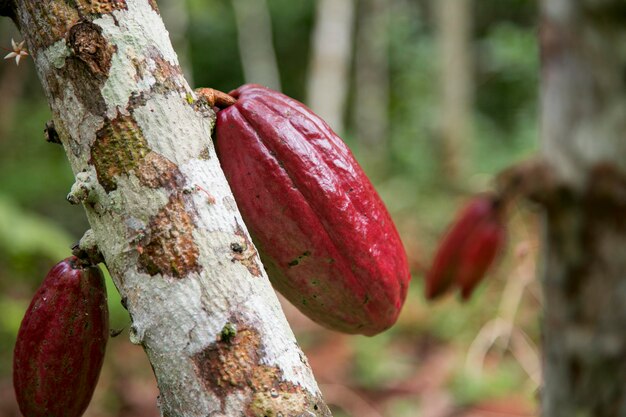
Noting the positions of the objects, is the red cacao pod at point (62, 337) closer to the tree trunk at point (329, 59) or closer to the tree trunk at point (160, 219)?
the tree trunk at point (160, 219)

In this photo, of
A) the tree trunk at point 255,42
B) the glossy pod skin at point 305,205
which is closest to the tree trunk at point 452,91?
the tree trunk at point 255,42

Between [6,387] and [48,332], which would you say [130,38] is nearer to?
[48,332]

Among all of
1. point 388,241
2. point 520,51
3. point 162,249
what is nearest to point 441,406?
point 388,241

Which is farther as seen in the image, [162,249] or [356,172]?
[356,172]

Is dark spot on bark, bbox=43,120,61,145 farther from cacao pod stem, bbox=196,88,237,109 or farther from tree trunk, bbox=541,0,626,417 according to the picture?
tree trunk, bbox=541,0,626,417

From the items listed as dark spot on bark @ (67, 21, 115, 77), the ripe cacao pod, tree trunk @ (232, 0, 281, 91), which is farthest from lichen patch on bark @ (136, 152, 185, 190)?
tree trunk @ (232, 0, 281, 91)
